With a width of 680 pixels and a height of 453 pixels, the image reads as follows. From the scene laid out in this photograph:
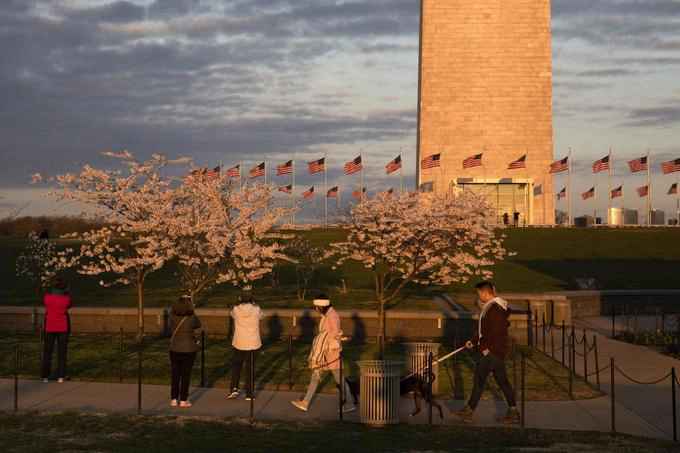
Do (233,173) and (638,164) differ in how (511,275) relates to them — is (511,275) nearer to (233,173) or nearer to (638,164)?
(233,173)

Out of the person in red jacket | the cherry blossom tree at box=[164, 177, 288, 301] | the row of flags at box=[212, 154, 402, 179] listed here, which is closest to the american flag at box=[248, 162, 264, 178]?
the row of flags at box=[212, 154, 402, 179]

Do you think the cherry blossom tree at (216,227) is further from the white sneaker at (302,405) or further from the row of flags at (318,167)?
the row of flags at (318,167)

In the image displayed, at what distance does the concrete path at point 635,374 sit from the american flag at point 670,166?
39.9 meters

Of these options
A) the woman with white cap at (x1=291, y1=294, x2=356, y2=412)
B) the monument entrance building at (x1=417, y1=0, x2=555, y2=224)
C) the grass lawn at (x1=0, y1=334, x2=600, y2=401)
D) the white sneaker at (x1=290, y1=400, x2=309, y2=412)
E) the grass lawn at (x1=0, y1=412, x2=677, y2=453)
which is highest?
the monument entrance building at (x1=417, y1=0, x2=555, y2=224)

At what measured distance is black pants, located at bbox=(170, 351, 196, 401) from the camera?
16.2 metres

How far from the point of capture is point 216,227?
88.8ft

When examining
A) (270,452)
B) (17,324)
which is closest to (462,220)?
(17,324)

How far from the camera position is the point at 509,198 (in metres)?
93.2

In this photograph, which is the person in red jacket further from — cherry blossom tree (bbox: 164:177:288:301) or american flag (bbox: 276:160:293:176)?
american flag (bbox: 276:160:293:176)

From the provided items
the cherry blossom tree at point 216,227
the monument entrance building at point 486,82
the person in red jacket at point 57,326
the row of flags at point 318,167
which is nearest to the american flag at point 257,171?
the row of flags at point 318,167

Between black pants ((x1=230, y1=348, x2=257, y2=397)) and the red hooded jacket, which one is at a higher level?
the red hooded jacket

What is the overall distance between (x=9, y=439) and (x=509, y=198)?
8268cm

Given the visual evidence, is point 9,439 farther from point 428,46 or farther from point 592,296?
point 428,46

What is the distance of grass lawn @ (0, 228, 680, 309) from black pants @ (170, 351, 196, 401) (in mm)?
14097
